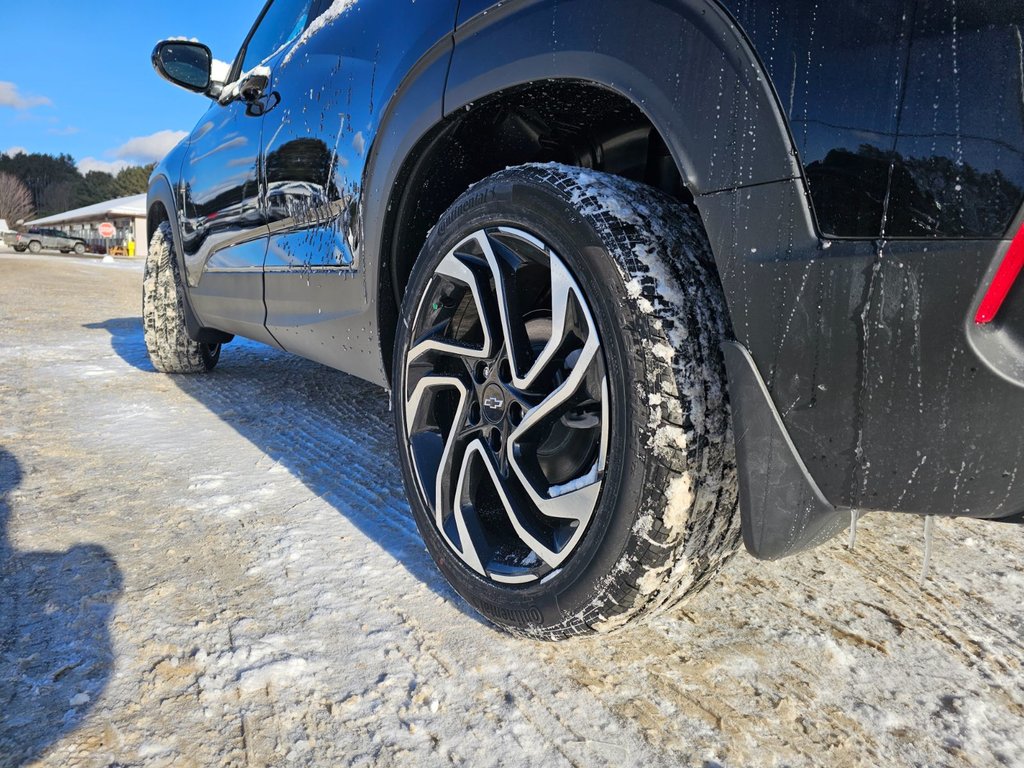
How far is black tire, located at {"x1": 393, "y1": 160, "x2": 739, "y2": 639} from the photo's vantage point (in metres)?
1.10

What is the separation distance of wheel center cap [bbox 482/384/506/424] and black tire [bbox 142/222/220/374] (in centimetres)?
318

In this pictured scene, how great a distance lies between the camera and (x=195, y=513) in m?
2.05

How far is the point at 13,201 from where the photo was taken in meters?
68.8

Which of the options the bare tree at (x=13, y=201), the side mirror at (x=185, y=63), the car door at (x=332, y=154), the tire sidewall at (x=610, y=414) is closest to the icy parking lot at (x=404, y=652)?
the tire sidewall at (x=610, y=414)

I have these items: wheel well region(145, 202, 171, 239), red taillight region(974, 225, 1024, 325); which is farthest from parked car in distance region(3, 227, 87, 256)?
red taillight region(974, 225, 1024, 325)

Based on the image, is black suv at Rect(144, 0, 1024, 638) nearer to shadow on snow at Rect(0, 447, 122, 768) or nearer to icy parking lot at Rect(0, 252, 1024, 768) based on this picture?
icy parking lot at Rect(0, 252, 1024, 768)

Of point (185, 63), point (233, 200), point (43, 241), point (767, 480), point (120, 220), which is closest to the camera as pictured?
point (767, 480)

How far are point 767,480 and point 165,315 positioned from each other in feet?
13.0

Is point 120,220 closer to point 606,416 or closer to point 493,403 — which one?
point 493,403

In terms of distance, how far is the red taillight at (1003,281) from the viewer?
0.80 m

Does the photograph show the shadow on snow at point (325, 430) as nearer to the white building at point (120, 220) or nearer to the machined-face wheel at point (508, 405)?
the machined-face wheel at point (508, 405)

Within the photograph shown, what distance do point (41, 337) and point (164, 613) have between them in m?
4.84

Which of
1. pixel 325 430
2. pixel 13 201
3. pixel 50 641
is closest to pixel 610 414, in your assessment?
pixel 50 641

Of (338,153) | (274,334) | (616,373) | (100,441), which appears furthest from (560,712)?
(100,441)
